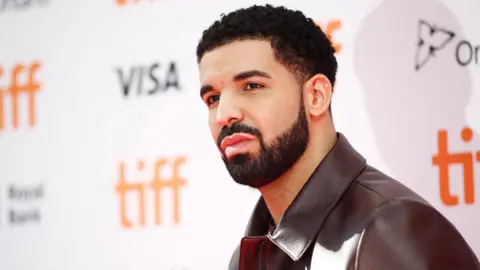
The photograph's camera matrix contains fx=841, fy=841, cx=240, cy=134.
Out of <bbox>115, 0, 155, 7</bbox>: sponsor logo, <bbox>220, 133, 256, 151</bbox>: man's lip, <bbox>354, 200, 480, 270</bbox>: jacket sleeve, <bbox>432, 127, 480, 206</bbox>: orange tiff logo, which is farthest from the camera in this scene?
<bbox>115, 0, 155, 7</bbox>: sponsor logo

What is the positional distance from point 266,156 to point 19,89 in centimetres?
105

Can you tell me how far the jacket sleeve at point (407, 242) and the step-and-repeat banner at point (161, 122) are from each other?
420 millimetres

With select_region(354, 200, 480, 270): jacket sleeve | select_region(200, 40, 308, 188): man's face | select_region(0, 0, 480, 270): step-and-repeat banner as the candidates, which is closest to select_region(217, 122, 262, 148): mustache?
select_region(200, 40, 308, 188): man's face

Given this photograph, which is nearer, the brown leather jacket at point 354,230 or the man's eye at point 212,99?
the brown leather jacket at point 354,230

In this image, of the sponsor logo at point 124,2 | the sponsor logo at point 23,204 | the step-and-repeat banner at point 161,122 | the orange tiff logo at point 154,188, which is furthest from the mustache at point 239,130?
the sponsor logo at point 23,204

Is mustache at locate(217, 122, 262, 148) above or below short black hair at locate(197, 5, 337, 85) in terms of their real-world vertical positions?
below

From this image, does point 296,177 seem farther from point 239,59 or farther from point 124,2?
point 124,2

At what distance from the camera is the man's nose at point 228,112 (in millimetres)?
1296

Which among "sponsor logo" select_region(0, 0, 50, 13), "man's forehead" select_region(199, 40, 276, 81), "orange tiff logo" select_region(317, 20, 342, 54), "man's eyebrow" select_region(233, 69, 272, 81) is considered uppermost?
"sponsor logo" select_region(0, 0, 50, 13)

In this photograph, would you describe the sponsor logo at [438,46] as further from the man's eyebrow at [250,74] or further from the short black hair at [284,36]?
the man's eyebrow at [250,74]

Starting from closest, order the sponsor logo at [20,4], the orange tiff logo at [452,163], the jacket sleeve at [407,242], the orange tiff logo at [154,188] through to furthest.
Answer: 1. the jacket sleeve at [407,242]
2. the orange tiff logo at [452,163]
3. the orange tiff logo at [154,188]
4. the sponsor logo at [20,4]

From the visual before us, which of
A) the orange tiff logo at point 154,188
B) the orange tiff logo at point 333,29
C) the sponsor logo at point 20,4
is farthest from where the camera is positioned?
the sponsor logo at point 20,4

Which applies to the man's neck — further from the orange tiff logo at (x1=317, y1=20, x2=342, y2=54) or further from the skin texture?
the orange tiff logo at (x1=317, y1=20, x2=342, y2=54)

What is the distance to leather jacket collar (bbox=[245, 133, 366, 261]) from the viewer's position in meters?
1.25
